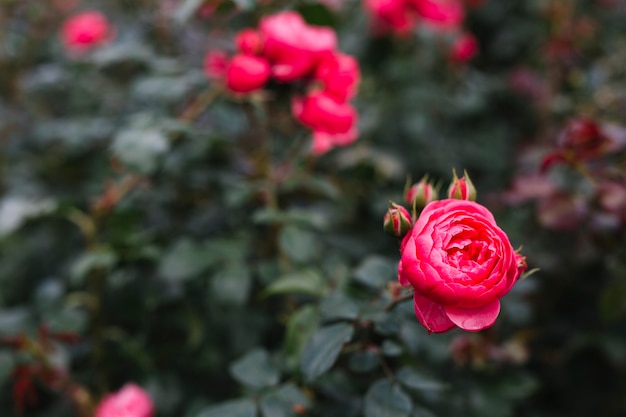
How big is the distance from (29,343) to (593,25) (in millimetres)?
2124

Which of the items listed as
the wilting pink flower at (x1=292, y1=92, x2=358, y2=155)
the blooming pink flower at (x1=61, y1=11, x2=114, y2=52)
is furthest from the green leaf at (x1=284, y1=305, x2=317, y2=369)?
the blooming pink flower at (x1=61, y1=11, x2=114, y2=52)

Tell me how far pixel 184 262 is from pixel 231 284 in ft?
0.33

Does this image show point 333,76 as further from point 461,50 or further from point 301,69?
point 461,50

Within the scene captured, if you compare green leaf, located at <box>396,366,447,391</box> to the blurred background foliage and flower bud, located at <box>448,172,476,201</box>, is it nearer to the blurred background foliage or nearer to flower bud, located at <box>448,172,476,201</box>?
the blurred background foliage

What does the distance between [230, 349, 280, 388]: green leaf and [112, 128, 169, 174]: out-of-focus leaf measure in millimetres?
383

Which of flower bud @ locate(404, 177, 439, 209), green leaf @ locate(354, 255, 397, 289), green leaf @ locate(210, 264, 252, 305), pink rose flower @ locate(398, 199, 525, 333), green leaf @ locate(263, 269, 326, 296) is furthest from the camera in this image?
green leaf @ locate(210, 264, 252, 305)

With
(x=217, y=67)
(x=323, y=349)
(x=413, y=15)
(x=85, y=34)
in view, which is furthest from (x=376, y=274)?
(x=85, y=34)

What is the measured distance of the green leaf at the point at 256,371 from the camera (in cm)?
81

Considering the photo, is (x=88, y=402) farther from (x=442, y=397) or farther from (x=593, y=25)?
(x=593, y=25)

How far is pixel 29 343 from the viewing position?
1.03 m

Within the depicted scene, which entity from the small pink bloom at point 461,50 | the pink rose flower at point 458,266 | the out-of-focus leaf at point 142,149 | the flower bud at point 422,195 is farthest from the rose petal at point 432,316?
the small pink bloom at point 461,50

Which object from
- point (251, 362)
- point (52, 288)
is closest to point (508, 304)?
point (251, 362)

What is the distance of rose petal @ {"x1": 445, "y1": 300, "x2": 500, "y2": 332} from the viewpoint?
0.56 meters

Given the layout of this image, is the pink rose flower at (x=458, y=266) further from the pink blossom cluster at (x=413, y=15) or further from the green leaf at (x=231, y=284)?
the pink blossom cluster at (x=413, y=15)
